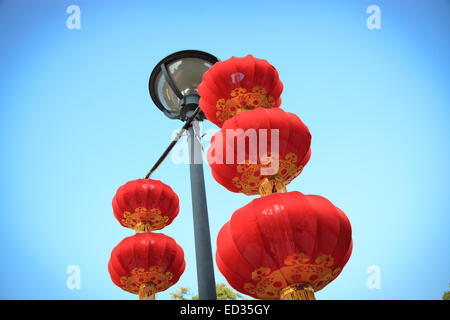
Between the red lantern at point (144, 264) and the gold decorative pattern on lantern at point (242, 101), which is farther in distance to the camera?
the red lantern at point (144, 264)

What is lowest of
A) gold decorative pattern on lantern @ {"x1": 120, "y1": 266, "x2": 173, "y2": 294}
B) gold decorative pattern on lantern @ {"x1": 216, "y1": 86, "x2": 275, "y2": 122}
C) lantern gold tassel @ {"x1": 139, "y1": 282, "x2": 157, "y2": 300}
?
lantern gold tassel @ {"x1": 139, "y1": 282, "x2": 157, "y2": 300}

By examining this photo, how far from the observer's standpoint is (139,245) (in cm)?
255

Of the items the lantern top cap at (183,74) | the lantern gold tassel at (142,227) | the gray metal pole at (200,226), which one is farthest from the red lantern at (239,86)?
the lantern gold tassel at (142,227)

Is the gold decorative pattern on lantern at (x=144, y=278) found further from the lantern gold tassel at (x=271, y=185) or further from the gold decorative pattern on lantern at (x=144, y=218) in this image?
the lantern gold tassel at (x=271, y=185)

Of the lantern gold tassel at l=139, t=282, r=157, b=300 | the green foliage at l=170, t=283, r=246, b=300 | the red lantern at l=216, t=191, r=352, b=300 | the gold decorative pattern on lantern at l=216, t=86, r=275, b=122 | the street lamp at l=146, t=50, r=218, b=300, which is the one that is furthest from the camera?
the green foliage at l=170, t=283, r=246, b=300

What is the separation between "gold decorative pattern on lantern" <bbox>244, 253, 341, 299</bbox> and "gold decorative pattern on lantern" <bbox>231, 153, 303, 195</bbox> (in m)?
0.55

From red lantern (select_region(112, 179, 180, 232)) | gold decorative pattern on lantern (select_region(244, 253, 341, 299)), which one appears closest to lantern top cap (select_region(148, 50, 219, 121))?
red lantern (select_region(112, 179, 180, 232))

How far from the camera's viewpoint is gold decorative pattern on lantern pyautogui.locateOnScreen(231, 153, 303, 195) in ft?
5.57

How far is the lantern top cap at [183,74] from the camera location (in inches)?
118

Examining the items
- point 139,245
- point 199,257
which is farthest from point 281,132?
point 139,245

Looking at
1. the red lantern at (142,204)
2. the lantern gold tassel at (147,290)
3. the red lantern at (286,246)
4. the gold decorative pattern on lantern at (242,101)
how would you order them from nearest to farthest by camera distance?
the red lantern at (286,246) → the gold decorative pattern on lantern at (242,101) → the lantern gold tassel at (147,290) → the red lantern at (142,204)

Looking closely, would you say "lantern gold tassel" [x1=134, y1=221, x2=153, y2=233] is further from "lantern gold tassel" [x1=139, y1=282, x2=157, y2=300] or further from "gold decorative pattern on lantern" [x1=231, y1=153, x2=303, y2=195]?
"gold decorative pattern on lantern" [x1=231, y1=153, x2=303, y2=195]

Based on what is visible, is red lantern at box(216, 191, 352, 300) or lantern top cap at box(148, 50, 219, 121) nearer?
red lantern at box(216, 191, 352, 300)

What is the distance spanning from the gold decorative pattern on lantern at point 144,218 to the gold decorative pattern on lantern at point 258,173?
1438 mm
